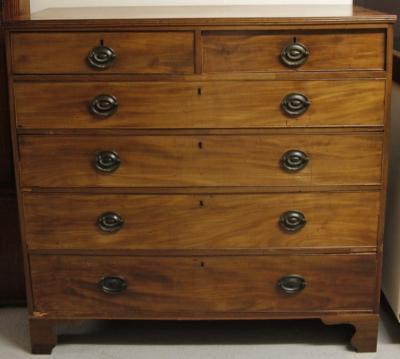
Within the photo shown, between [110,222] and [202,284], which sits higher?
[110,222]

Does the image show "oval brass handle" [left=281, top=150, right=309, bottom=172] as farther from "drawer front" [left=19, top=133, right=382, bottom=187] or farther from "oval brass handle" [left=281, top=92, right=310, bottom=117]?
"oval brass handle" [left=281, top=92, right=310, bottom=117]

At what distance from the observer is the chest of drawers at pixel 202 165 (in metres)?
2.05

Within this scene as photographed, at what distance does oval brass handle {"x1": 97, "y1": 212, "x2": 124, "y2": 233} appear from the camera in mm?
2197

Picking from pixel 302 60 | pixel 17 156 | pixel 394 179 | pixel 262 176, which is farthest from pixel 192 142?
pixel 394 179

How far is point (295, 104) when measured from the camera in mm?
2080

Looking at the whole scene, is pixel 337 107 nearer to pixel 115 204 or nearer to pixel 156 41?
pixel 156 41

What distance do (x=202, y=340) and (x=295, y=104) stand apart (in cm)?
89

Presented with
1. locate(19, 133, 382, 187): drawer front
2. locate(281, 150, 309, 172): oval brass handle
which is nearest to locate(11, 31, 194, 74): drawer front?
locate(19, 133, 382, 187): drawer front

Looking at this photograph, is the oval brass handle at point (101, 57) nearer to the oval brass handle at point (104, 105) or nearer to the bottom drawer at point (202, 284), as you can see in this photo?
the oval brass handle at point (104, 105)

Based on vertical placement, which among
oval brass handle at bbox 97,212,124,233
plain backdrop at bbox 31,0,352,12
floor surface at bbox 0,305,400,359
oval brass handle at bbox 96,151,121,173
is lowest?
floor surface at bbox 0,305,400,359

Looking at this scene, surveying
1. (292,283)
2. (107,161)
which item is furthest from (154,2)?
(292,283)

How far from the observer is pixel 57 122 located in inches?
83.7

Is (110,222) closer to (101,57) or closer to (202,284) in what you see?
(202,284)

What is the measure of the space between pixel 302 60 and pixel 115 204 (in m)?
0.71
